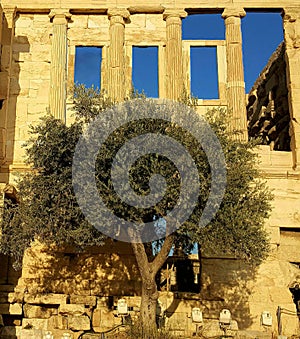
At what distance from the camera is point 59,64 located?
17.2 m

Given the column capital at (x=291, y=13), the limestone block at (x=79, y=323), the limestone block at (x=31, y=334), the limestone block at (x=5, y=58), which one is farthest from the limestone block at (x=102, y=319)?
the column capital at (x=291, y=13)

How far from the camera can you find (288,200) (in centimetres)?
1578

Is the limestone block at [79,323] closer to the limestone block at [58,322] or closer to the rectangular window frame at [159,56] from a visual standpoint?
the limestone block at [58,322]

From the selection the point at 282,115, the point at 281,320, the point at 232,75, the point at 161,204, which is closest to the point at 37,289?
the point at 161,204

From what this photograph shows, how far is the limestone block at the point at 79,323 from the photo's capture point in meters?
12.6

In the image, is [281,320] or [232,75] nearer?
[281,320]

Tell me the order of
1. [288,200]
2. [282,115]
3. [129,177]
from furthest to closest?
[282,115]
[288,200]
[129,177]

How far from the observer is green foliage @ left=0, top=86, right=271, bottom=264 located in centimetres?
1154

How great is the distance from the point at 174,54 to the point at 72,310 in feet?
26.0

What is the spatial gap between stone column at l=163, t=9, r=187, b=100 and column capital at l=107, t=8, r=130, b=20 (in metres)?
1.13

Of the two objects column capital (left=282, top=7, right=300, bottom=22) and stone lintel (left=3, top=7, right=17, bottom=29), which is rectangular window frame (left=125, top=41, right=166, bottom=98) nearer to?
stone lintel (left=3, top=7, right=17, bottom=29)

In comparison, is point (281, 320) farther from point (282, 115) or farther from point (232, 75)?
point (282, 115)

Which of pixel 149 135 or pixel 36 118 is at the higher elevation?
pixel 36 118

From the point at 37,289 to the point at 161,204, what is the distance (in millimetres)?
4830
